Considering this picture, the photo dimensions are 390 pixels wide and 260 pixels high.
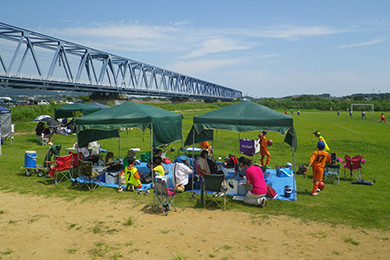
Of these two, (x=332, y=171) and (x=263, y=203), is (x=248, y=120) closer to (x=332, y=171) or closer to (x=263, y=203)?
(x=263, y=203)

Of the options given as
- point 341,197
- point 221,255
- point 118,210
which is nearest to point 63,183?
point 118,210

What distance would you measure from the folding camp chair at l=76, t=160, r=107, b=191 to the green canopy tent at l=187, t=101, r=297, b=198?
3450 mm

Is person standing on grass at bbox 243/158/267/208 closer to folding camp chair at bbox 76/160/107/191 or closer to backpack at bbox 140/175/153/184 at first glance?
backpack at bbox 140/175/153/184

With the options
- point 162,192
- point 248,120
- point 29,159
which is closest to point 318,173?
point 248,120

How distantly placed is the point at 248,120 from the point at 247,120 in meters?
0.03

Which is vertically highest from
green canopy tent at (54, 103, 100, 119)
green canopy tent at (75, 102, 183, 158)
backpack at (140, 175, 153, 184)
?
green canopy tent at (54, 103, 100, 119)

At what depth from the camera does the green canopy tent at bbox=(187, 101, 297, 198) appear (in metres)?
7.51

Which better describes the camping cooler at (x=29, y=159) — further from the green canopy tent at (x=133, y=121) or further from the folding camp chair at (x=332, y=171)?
the folding camp chair at (x=332, y=171)

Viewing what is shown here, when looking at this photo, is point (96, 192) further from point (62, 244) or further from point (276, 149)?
point (276, 149)

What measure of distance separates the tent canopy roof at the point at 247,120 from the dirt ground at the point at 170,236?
93.1 inches

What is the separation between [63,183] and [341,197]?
8687 millimetres

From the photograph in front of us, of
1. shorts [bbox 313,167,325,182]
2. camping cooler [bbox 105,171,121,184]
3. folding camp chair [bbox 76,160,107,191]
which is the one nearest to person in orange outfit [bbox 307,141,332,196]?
Result: shorts [bbox 313,167,325,182]

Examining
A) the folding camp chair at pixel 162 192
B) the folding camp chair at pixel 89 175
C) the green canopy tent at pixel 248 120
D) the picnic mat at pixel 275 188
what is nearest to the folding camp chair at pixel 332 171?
the picnic mat at pixel 275 188

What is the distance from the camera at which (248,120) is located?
25.5 feet
